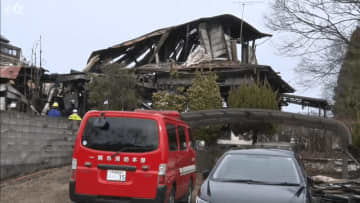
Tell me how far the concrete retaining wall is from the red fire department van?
501 cm

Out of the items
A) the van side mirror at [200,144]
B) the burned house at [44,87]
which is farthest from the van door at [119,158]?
the burned house at [44,87]

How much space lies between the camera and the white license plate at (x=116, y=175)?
722cm

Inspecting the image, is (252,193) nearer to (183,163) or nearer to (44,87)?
(183,163)

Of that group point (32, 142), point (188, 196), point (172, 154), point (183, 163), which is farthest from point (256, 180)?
point (32, 142)

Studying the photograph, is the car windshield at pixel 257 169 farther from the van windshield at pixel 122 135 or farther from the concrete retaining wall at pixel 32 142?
the concrete retaining wall at pixel 32 142

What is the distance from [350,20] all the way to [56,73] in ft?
63.0

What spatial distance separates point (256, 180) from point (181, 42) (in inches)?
1118

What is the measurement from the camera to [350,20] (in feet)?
54.7

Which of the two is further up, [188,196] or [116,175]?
[116,175]

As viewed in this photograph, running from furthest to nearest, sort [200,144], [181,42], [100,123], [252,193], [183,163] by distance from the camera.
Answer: [181,42], [200,144], [183,163], [100,123], [252,193]

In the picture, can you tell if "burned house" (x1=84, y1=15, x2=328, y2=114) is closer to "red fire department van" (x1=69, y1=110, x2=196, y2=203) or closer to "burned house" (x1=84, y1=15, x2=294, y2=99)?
"burned house" (x1=84, y1=15, x2=294, y2=99)

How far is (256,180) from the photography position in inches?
255

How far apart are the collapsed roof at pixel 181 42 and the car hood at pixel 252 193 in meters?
24.3

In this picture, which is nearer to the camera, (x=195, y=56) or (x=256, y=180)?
(x=256, y=180)
